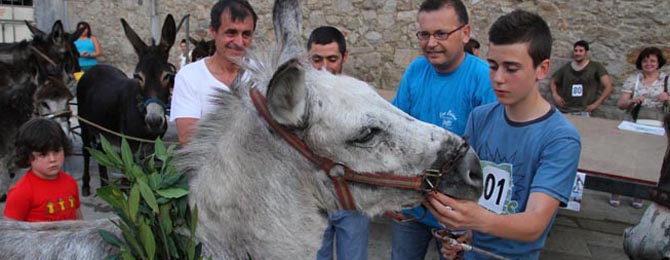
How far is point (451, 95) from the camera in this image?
115 inches

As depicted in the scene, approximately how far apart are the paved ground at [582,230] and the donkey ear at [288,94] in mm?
3632

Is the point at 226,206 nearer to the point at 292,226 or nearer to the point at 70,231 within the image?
the point at 292,226

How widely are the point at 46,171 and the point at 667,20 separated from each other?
Answer: 9.09 m

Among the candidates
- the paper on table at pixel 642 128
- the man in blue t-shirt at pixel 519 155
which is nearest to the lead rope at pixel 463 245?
the man in blue t-shirt at pixel 519 155

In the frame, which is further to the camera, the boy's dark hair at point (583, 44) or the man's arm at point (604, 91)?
the boy's dark hair at point (583, 44)

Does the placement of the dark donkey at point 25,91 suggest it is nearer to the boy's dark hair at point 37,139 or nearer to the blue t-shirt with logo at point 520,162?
the boy's dark hair at point 37,139

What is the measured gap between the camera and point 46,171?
3.28m

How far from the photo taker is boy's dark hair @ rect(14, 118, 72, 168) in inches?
130

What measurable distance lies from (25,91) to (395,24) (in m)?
7.10

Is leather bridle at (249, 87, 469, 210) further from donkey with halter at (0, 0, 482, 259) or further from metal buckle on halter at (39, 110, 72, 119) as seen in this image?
metal buckle on halter at (39, 110, 72, 119)

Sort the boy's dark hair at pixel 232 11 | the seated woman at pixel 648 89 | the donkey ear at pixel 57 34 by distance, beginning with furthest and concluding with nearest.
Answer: the seated woman at pixel 648 89
the donkey ear at pixel 57 34
the boy's dark hair at pixel 232 11

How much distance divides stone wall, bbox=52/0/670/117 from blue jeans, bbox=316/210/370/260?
116 inches

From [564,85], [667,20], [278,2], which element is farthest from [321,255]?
[667,20]

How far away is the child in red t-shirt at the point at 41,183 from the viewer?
3161 mm
